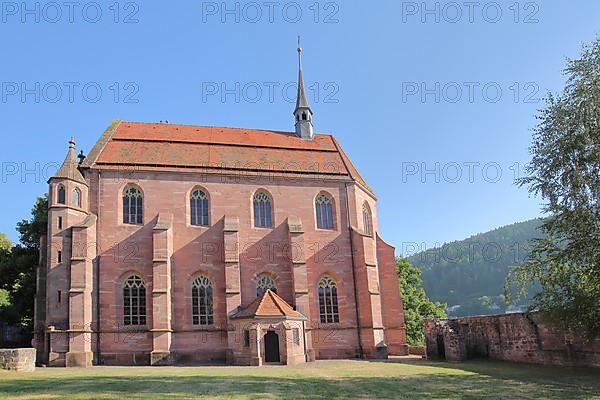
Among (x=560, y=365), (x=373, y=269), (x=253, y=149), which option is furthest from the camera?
(x=253, y=149)

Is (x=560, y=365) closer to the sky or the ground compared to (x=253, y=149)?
closer to the ground

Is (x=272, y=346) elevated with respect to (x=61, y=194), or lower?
lower

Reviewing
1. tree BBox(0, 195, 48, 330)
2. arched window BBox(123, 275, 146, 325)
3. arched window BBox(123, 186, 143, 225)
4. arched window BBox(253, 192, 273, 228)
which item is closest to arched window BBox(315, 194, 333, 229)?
arched window BBox(253, 192, 273, 228)

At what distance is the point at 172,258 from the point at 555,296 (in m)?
22.7

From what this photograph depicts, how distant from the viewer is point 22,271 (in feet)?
122

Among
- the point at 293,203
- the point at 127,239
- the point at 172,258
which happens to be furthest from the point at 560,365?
the point at 127,239

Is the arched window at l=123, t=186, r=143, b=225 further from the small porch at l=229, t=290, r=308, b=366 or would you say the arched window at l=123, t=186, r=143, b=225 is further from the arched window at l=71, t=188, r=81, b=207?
the small porch at l=229, t=290, r=308, b=366

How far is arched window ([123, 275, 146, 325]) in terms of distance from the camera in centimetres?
3238

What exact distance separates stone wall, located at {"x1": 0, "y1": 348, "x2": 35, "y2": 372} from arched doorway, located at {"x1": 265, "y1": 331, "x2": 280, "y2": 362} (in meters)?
13.4

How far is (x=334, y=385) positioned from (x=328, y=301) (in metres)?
17.6

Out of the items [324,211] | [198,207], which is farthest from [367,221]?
[198,207]

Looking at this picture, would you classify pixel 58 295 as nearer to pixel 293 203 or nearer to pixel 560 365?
pixel 293 203

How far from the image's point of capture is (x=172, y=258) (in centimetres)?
3394

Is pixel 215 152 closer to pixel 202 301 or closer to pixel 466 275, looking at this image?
pixel 202 301
